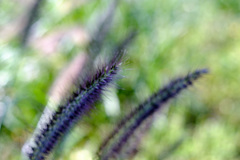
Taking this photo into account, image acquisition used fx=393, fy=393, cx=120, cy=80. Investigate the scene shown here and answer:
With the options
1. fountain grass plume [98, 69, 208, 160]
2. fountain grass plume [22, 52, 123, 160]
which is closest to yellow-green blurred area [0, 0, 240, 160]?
fountain grass plume [98, 69, 208, 160]

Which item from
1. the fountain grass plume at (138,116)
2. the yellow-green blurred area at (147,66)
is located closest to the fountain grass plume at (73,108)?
the fountain grass plume at (138,116)

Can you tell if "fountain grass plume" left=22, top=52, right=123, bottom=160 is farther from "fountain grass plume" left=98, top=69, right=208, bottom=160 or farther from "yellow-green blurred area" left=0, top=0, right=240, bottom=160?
"yellow-green blurred area" left=0, top=0, right=240, bottom=160

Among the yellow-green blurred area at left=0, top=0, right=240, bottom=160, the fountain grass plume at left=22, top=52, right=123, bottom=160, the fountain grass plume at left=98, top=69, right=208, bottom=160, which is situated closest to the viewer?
the fountain grass plume at left=22, top=52, right=123, bottom=160

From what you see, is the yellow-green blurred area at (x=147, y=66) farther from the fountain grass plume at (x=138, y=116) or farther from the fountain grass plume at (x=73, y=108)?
the fountain grass plume at (x=73, y=108)

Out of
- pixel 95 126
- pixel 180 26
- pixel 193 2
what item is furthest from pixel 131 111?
pixel 193 2

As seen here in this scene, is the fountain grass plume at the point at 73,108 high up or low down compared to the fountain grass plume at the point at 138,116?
up

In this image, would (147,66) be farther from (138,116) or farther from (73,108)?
(73,108)

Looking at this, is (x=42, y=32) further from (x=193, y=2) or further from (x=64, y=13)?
(x=193, y=2)
